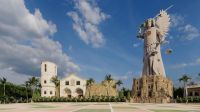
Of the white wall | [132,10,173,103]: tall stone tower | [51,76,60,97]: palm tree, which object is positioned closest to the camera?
[132,10,173,103]: tall stone tower

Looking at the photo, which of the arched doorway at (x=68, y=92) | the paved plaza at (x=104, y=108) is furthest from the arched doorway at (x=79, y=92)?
the paved plaza at (x=104, y=108)

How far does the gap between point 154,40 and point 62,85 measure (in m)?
42.5

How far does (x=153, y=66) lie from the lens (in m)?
92.8

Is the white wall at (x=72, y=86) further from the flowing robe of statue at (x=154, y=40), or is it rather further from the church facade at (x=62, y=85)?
the flowing robe of statue at (x=154, y=40)

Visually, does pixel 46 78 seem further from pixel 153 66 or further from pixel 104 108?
pixel 104 108

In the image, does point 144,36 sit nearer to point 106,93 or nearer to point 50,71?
point 106,93

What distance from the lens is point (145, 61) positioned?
96.1 m

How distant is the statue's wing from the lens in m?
96.6

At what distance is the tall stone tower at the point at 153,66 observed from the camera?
8294cm

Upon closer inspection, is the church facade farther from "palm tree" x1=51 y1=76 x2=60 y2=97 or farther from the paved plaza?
the paved plaza

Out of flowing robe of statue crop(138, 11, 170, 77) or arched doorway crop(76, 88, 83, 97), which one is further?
arched doorway crop(76, 88, 83, 97)

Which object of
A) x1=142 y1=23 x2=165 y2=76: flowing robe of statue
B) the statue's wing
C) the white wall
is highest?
the statue's wing

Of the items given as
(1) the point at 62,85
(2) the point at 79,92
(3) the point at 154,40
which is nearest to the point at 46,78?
(1) the point at 62,85

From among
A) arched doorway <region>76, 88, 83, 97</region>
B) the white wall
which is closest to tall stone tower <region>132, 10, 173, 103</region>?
the white wall
